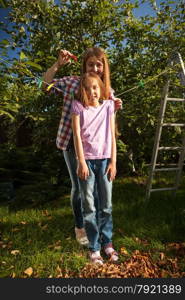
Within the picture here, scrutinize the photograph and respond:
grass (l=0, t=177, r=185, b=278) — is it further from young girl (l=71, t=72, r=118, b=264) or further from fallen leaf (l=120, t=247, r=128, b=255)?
young girl (l=71, t=72, r=118, b=264)

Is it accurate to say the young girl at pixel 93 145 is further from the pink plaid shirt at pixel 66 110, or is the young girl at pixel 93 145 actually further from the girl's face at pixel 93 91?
the pink plaid shirt at pixel 66 110

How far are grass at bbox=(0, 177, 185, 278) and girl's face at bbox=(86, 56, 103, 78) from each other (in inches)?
62.2

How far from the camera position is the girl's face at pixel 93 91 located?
2.02 m

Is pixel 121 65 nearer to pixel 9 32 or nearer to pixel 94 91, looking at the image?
pixel 9 32

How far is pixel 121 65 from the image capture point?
12.7ft

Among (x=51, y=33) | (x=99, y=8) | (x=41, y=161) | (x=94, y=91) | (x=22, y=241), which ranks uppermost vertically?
(x=99, y=8)

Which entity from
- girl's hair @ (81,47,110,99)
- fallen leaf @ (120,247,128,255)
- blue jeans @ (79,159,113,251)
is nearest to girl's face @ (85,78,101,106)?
girl's hair @ (81,47,110,99)

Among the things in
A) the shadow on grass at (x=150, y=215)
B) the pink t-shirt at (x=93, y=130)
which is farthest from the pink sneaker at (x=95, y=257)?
the pink t-shirt at (x=93, y=130)

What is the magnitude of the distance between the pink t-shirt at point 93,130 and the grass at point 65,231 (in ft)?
3.09

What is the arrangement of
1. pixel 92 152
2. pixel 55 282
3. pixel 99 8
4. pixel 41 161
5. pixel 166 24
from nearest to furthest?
pixel 55 282 < pixel 92 152 < pixel 99 8 < pixel 166 24 < pixel 41 161

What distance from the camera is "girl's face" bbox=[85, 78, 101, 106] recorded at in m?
2.02

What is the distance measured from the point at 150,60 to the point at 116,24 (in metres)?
0.70

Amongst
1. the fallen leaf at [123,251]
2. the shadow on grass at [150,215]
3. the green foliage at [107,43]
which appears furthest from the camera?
the green foliage at [107,43]

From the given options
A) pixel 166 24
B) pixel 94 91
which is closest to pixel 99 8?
pixel 166 24
